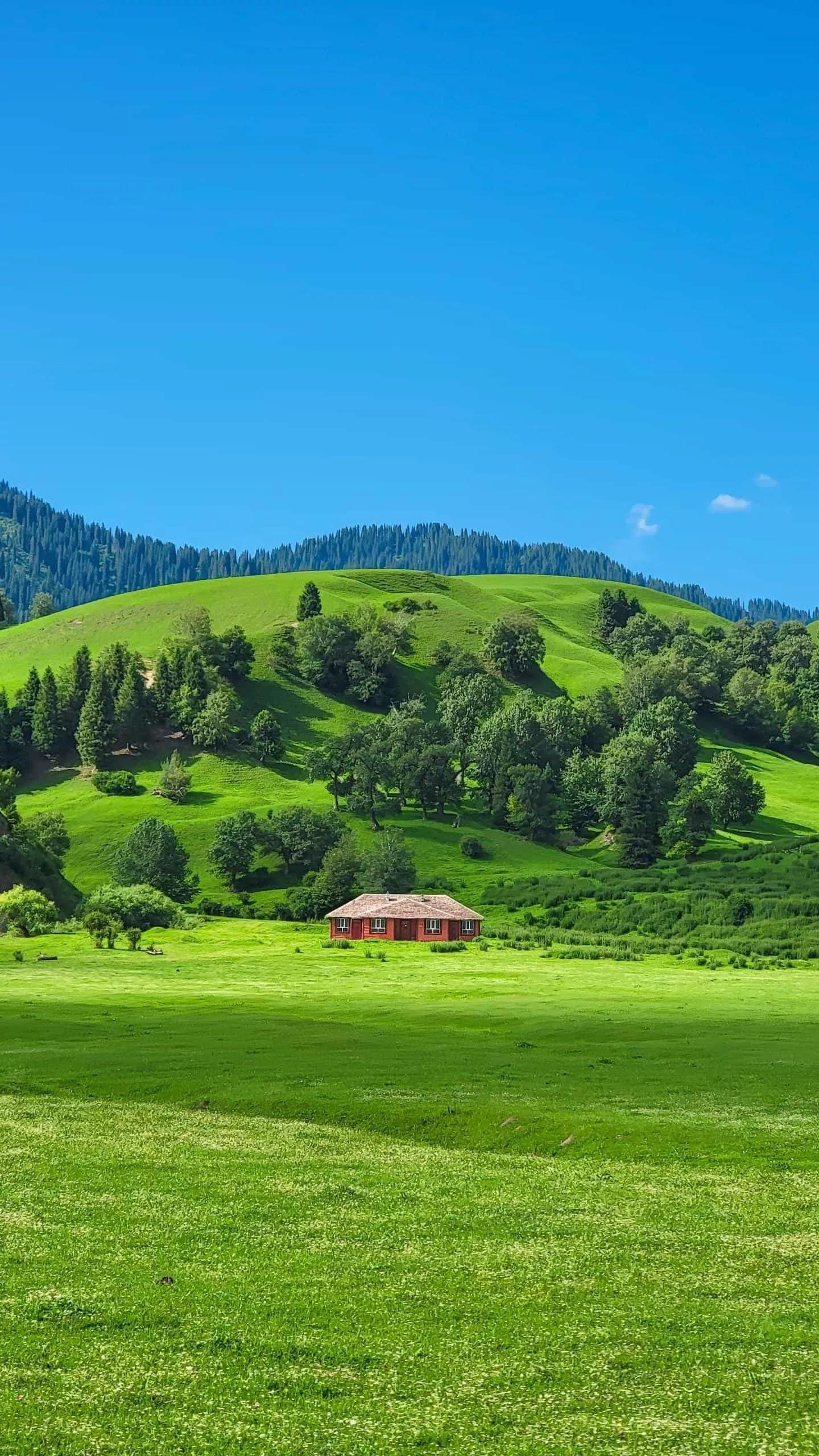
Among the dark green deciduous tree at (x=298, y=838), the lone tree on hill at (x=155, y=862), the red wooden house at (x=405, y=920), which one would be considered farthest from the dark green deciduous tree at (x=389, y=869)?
the lone tree on hill at (x=155, y=862)

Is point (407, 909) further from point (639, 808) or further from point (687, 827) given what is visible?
point (687, 827)

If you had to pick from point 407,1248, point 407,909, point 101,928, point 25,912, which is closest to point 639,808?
point 407,909

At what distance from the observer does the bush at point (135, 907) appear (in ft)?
433

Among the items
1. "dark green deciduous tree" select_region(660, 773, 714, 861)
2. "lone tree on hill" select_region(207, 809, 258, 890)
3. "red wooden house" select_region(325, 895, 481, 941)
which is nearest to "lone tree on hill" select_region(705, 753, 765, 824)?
"dark green deciduous tree" select_region(660, 773, 714, 861)

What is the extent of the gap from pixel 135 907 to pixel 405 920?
3107 cm

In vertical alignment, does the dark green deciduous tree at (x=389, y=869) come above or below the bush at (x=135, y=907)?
above

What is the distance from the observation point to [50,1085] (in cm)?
4216

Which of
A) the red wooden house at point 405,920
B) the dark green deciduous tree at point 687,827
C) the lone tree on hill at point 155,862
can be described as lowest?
the red wooden house at point 405,920

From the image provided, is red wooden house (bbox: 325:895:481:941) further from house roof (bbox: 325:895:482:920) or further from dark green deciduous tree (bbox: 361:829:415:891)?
dark green deciduous tree (bbox: 361:829:415:891)

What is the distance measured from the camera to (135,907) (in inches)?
5256

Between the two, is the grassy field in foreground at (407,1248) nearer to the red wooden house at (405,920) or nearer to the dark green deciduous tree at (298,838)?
the red wooden house at (405,920)

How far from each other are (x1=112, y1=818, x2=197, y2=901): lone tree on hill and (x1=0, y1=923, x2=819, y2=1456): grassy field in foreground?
108 meters

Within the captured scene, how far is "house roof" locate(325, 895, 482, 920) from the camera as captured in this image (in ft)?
450

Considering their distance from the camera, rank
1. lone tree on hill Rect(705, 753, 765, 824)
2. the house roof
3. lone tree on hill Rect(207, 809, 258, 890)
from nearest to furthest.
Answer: the house roof, lone tree on hill Rect(207, 809, 258, 890), lone tree on hill Rect(705, 753, 765, 824)
